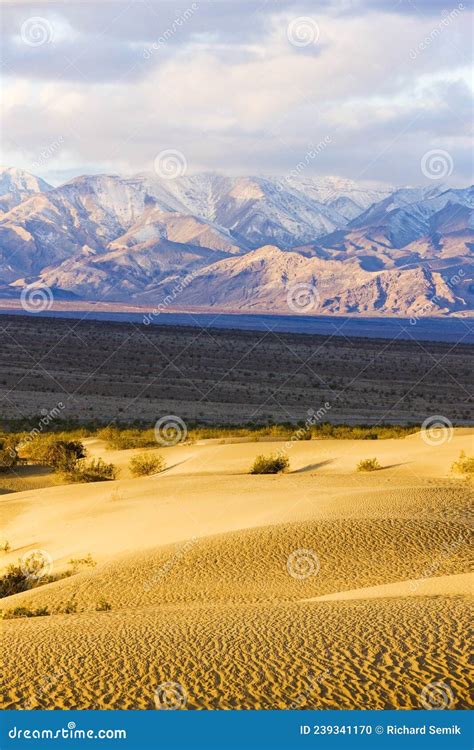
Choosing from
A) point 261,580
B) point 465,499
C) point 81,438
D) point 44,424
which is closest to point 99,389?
point 44,424

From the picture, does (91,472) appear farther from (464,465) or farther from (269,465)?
(464,465)

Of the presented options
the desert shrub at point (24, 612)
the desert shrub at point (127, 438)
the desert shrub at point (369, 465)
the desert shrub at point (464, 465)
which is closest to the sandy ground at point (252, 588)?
the desert shrub at point (369, 465)

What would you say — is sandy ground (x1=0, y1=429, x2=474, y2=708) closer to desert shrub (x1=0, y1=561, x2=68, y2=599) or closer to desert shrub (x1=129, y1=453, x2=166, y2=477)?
desert shrub (x1=0, y1=561, x2=68, y2=599)

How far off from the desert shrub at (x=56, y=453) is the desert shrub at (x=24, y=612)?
1599cm

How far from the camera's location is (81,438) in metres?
34.1

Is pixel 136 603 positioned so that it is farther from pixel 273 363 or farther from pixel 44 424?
pixel 273 363

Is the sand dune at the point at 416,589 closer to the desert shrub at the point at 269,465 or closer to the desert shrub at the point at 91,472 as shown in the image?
the desert shrub at the point at 269,465

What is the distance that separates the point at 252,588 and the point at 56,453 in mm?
16965

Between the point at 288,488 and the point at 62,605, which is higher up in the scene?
the point at 288,488

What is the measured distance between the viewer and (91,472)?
27.4 meters

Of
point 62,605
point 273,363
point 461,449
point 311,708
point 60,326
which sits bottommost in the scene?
point 311,708

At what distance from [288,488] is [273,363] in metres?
47.1

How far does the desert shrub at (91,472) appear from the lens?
2701 cm

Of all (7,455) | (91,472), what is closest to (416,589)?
(91,472)
